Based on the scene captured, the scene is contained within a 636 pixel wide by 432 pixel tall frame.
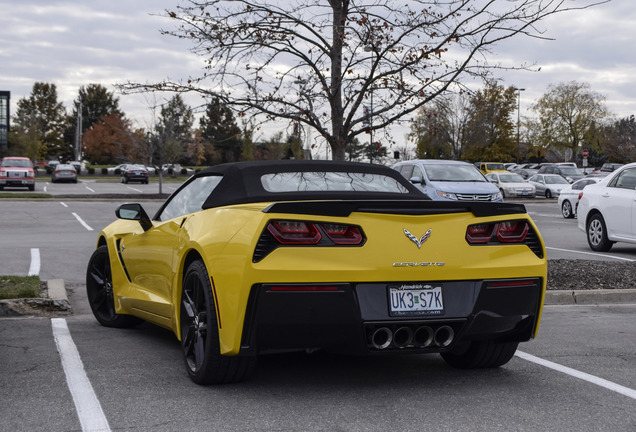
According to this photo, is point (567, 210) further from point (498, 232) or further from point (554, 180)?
point (498, 232)

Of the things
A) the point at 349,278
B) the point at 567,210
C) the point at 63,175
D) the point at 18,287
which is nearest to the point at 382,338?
the point at 349,278

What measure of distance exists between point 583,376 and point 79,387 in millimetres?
3175

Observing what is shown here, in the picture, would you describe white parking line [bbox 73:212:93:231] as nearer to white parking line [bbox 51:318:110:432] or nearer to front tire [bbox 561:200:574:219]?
white parking line [bbox 51:318:110:432]

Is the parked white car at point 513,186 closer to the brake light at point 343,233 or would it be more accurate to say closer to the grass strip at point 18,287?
the grass strip at point 18,287

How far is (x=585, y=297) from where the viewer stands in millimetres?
9195

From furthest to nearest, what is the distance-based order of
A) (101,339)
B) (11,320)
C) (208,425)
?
(11,320), (101,339), (208,425)

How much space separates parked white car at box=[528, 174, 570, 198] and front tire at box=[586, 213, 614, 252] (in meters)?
30.9

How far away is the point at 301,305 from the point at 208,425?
31.7 inches

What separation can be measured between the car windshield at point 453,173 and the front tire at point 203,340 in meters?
16.7

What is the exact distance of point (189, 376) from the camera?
17.0 feet

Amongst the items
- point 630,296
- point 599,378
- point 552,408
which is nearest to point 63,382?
point 552,408

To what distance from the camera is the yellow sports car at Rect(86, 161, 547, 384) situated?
4508 millimetres

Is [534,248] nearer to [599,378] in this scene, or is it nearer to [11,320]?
[599,378]

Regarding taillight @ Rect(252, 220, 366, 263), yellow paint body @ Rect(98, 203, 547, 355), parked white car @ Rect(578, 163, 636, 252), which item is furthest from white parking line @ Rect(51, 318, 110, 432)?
parked white car @ Rect(578, 163, 636, 252)
